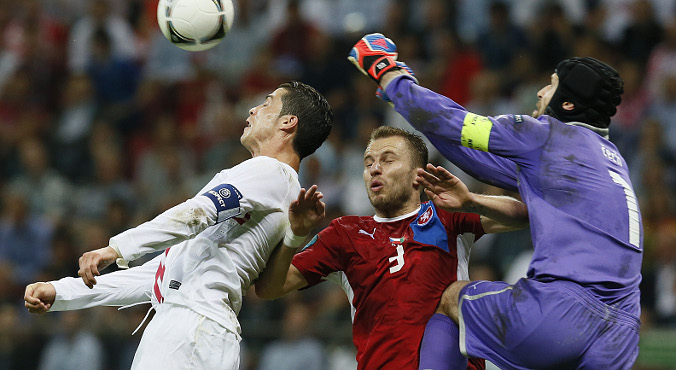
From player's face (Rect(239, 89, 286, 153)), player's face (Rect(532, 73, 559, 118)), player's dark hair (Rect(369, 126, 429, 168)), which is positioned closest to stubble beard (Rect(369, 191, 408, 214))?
player's dark hair (Rect(369, 126, 429, 168))

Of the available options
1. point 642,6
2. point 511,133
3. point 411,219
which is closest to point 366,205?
point 642,6

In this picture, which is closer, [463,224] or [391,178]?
[463,224]

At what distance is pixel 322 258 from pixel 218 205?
98 centimetres

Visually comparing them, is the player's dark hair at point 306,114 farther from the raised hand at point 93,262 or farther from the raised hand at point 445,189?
the raised hand at point 93,262

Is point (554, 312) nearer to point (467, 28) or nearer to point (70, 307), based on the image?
point (70, 307)

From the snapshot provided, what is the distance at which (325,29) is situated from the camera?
42.4ft

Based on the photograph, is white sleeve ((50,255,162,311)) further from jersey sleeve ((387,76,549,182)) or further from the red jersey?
jersey sleeve ((387,76,549,182))

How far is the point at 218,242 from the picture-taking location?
501cm

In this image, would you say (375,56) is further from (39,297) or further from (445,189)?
(39,297)

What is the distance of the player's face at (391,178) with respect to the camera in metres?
5.50

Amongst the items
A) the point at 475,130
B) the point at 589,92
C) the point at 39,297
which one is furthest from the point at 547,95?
the point at 39,297

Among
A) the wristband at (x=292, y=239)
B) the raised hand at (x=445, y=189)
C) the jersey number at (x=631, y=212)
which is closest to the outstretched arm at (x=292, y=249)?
the wristband at (x=292, y=239)

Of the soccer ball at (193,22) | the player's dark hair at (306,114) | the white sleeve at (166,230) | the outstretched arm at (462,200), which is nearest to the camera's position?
the white sleeve at (166,230)

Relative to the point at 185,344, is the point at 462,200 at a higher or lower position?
higher
